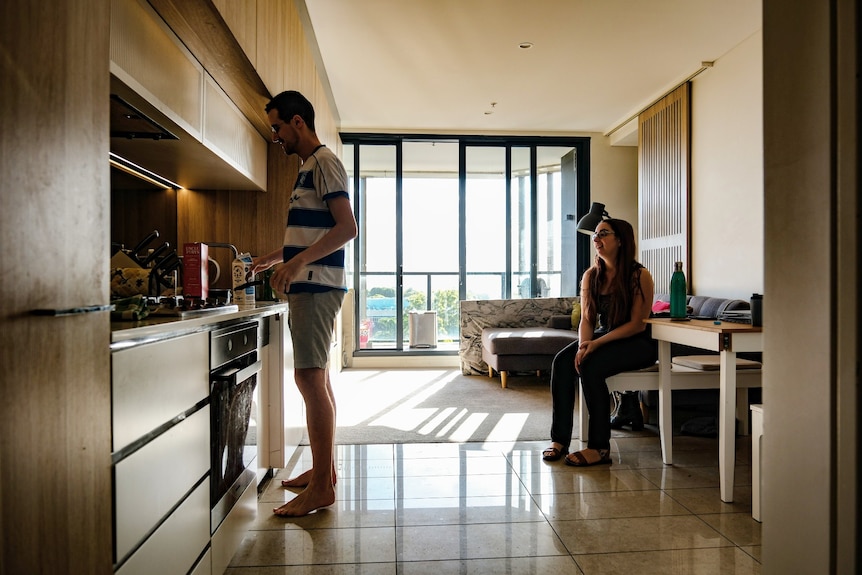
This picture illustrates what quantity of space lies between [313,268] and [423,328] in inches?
176

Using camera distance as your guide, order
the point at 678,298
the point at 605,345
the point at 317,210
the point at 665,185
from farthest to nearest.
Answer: the point at 665,185
the point at 605,345
the point at 678,298
the point at 317,210

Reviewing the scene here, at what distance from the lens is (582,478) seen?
2500 mm

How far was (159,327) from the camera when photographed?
115 centimetres

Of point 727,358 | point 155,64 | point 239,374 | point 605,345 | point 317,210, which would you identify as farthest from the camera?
point 605,345

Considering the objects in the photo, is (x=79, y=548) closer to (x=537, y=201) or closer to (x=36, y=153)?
(x=36, y=153)

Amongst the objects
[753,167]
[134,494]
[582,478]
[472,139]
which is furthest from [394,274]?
[134,494]

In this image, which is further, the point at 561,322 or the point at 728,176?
the point at 561,322

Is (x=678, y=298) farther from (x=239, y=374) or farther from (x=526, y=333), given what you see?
(x=526, y=333)

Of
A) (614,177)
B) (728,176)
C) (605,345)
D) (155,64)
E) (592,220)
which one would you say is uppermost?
(614,177)

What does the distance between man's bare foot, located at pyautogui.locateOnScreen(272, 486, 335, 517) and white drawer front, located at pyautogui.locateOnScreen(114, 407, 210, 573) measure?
2.15 ft

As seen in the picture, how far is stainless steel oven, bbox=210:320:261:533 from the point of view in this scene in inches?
60.4

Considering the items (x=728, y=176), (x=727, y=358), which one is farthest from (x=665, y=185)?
(x=727, y=358)

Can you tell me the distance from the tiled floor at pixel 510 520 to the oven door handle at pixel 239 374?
0.55 m

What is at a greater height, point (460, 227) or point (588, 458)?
point (460, 227)
